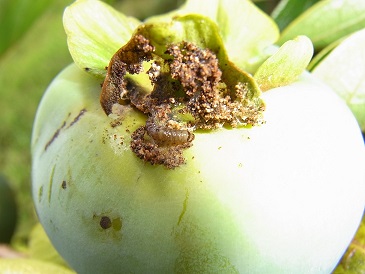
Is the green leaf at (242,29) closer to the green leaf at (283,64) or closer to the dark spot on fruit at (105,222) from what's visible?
the green leaf at (283,64)

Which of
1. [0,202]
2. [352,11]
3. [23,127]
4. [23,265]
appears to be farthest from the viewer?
[23,127]

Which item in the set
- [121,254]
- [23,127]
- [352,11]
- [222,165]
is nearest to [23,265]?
[121,254]

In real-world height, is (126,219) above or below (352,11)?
below

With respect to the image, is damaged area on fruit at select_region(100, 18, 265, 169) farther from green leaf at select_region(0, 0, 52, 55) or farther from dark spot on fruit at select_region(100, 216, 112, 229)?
green leaf at select_region(0, 0, 52, 55)

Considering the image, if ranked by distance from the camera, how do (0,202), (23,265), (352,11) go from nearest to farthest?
1. (352,11)
2. (23,265)
3. (0,202)

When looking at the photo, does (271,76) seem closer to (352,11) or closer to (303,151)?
(303,151)

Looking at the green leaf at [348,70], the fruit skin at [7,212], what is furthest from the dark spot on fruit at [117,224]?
the fruit skin at [7,212]
